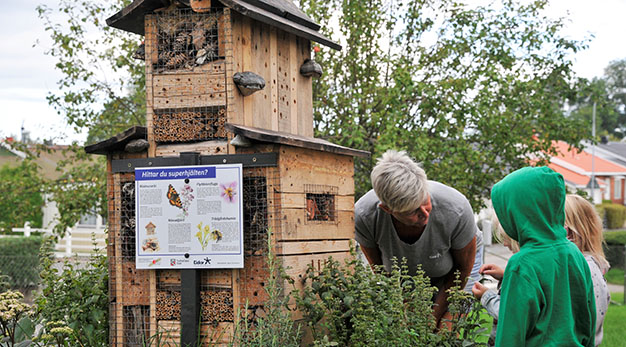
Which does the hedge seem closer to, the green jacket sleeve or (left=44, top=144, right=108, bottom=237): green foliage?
(left=44, top=144, right=108, bottom=237): green foliage

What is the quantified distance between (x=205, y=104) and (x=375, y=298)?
1487mm

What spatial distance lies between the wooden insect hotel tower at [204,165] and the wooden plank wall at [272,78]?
0.01m

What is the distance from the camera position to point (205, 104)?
390cm

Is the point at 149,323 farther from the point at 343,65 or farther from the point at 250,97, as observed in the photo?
the point at 343,65

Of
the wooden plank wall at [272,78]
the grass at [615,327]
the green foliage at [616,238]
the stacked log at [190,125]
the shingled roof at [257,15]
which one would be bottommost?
the grass at [615,327]

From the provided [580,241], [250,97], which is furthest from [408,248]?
[250,97]

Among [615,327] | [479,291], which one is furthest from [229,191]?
[615,327]

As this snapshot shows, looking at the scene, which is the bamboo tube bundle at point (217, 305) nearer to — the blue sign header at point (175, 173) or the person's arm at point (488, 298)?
the blue sign header at point (175, 173)

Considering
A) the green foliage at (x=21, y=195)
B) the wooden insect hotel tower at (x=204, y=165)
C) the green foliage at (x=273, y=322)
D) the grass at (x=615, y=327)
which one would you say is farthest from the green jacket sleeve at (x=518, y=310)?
the green foliage at (x=21, y=195)

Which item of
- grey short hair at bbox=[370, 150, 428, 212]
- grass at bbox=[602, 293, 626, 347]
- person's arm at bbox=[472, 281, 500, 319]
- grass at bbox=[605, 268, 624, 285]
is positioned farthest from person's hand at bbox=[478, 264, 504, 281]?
grass at bbox=[605, 268, 624, 285]

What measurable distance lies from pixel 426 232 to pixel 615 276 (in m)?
15.2

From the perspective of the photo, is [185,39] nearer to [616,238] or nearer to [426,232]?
[426,232]

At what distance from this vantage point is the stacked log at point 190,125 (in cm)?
389

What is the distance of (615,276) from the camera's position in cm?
1738
